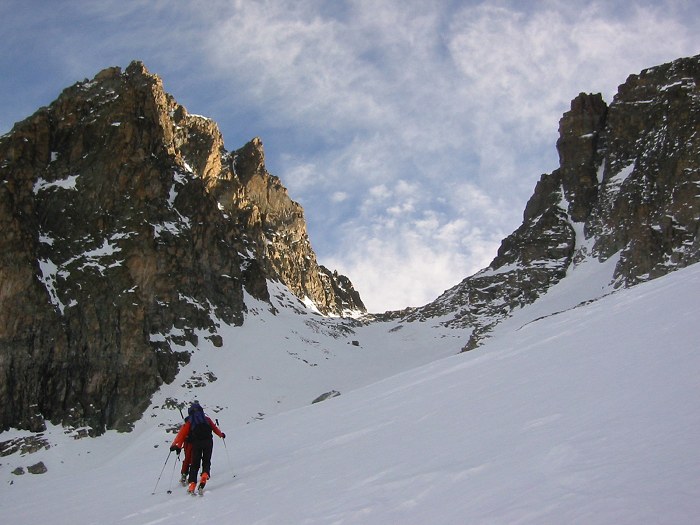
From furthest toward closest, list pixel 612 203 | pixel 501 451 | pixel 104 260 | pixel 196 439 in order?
pixel 612 203 → pixel 104 260 → pixel 196 439 → pixel 501 451

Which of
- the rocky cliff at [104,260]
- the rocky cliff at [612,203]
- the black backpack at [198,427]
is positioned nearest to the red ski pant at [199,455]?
the black backpack at [198,427]

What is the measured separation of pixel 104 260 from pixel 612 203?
5967 cm

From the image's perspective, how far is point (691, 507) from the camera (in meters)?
3.40

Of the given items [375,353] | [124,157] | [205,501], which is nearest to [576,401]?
[205,501]

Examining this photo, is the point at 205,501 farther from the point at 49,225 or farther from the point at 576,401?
the point at 49,225

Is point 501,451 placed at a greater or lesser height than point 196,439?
lesser

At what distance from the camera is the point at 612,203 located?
2852 inches

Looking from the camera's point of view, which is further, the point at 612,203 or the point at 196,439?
the point at 612,203

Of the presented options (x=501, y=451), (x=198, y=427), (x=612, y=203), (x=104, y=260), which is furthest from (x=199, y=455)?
(x=612, y=203)

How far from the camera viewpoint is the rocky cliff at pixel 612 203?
53.9 m

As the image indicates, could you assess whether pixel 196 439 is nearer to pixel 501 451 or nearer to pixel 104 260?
pixel 501 451

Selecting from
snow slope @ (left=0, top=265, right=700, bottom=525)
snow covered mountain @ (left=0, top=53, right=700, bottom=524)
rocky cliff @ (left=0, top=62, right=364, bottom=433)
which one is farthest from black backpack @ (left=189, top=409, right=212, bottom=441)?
rocky cliff @ (left=0, top=62, right=364, bottom=433)

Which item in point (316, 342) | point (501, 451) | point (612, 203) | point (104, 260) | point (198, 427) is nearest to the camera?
point (501, 451)

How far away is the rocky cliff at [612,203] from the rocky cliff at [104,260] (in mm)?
25665
